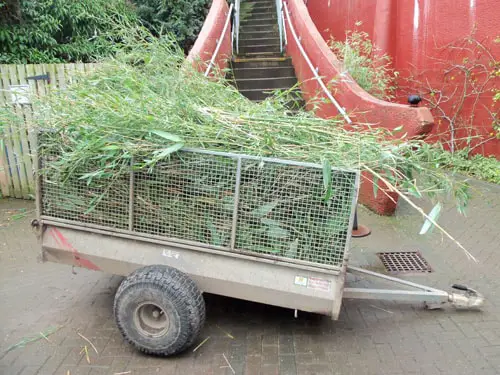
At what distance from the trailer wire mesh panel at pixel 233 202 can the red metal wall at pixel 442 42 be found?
5653mm

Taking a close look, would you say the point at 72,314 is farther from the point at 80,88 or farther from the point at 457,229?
the point at 457,229

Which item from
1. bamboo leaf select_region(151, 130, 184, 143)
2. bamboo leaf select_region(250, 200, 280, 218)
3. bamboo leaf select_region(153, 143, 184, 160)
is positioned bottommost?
bamboo leaf select_region(250, 200, 280, 218)

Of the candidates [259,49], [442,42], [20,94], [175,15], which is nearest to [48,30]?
[175,15]

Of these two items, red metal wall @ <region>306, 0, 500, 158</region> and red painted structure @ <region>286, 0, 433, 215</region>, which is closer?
red painted structure @ <region>286, 0, 433, 215</region>

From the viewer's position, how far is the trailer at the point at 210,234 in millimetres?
2799

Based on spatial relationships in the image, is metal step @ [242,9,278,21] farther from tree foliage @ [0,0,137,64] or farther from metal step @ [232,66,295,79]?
tree foliage @ [0,0,137,64]

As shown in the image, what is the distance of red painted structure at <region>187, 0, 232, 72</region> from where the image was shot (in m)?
7.39

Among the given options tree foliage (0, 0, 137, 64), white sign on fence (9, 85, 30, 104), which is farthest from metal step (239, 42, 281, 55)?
white sign on fence (9, 85, 30, 104)

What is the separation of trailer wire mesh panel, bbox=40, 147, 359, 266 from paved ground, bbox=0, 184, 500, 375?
2.74 feet

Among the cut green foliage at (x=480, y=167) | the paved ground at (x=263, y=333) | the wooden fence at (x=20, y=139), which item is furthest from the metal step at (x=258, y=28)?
the paved ground at (x=263, y=333)

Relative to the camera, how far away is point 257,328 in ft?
11.2

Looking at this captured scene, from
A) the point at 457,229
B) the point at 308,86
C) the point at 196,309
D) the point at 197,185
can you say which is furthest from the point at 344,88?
the point at 196,309

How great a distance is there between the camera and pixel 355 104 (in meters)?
6.05

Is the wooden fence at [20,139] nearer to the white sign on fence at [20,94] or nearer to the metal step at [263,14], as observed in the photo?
the white sign on fence at [20,94]
